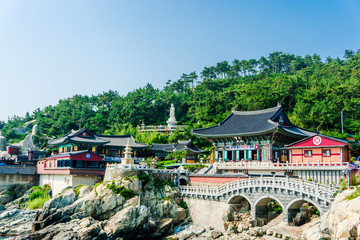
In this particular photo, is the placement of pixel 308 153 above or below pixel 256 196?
above

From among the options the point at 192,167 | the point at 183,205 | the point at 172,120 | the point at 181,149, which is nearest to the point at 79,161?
the point at 192,167

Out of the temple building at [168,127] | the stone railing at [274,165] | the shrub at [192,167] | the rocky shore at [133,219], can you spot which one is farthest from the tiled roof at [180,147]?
the rocky shore at [133,219]

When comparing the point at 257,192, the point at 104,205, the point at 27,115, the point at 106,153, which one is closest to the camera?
the point at 257,192

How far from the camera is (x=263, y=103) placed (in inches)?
2594

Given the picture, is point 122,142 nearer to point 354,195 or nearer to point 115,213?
point 115,213

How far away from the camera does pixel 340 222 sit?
2286 cm

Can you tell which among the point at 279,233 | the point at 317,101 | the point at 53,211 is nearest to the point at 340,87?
the point at 317,101

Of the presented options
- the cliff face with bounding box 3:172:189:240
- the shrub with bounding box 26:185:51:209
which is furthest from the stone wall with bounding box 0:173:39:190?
the cliff face with bounding box 3:172:189:240

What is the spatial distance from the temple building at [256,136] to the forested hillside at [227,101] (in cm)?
1036

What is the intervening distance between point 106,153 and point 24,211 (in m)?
16.2

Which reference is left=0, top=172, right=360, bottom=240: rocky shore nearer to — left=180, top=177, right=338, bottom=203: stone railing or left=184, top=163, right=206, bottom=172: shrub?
left=180, top=177, right=338, bottom=203: stone railing

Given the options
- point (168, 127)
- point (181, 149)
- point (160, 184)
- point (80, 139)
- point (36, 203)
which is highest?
point (168, 127)

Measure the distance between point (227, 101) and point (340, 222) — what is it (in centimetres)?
5585

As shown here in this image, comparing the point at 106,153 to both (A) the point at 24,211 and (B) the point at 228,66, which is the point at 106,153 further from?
(B) the point at 228,66
